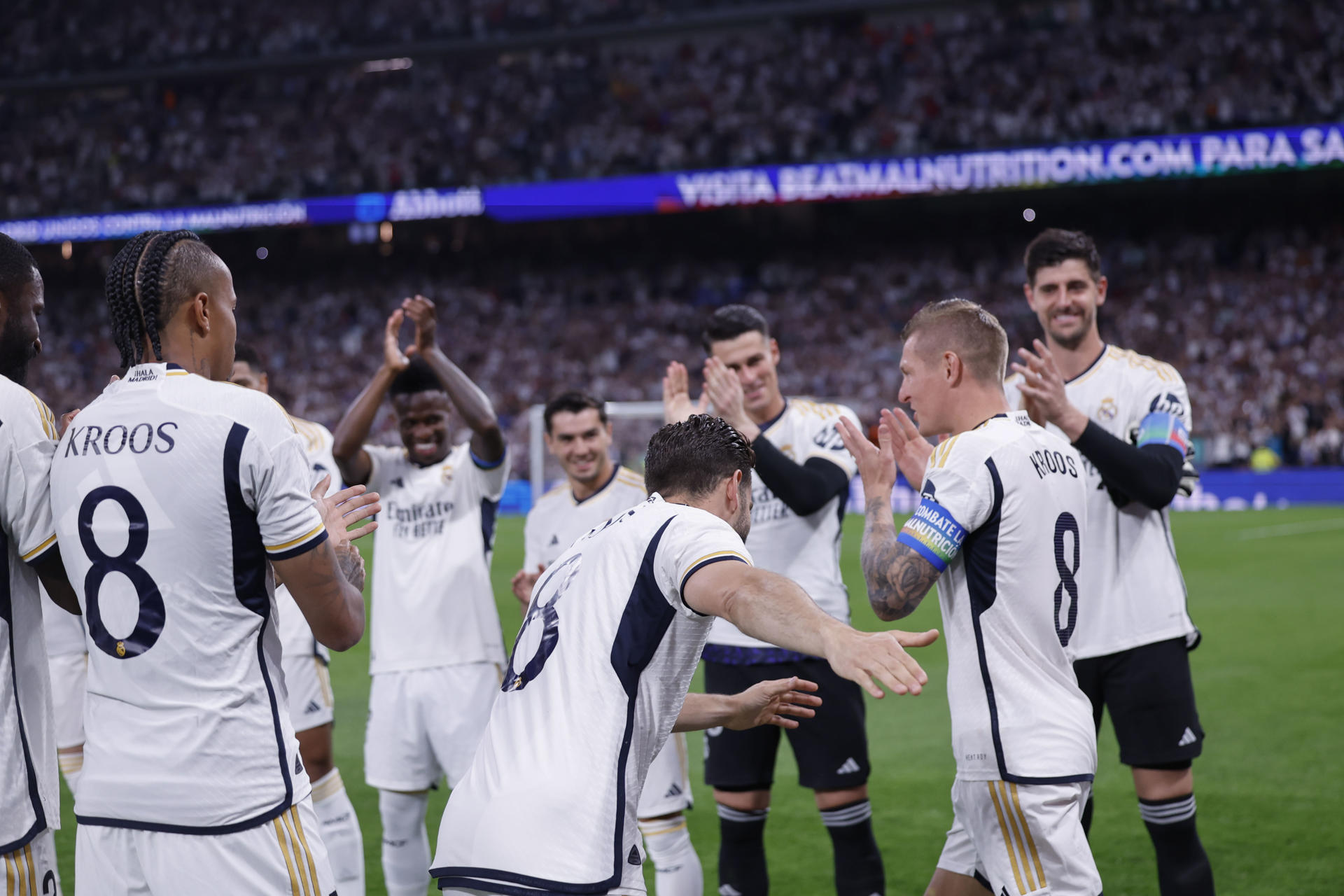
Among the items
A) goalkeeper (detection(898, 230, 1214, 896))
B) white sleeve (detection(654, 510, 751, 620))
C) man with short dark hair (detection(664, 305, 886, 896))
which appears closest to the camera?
white sleeve (detection(654, 510, 751, 620))

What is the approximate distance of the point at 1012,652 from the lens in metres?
3.40

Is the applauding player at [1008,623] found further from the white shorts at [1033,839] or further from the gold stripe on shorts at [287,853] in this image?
the gold stripe on shorts at [287,853]

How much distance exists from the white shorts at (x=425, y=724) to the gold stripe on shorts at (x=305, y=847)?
223 centimetres

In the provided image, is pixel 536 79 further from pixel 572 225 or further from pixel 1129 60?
pixel 1129 60

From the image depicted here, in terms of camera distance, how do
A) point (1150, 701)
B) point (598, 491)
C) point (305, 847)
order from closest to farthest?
point (305, 847)
point (1150, 701)
point (598, 491)

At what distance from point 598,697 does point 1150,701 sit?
2.56 metres

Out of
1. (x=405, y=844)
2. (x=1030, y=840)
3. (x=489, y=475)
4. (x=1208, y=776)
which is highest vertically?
(x=489, y=475)

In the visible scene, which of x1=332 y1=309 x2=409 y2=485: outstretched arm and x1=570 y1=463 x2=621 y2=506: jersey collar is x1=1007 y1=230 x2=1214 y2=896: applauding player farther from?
x1=332 y1=309 x2=409 y2=485: outstretched arm

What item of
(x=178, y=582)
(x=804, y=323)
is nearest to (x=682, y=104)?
(x=804, y=323)

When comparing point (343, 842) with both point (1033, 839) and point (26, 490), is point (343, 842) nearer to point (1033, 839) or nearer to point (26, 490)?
point (26, 490)

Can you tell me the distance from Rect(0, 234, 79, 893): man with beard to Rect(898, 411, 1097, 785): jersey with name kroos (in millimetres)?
2200

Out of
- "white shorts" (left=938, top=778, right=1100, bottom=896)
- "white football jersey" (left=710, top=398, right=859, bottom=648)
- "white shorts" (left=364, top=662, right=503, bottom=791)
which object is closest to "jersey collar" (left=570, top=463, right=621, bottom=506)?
"white football jersey" (left=710, top=398, right=859, bottom=648)

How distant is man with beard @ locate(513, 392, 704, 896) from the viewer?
15.4 ft

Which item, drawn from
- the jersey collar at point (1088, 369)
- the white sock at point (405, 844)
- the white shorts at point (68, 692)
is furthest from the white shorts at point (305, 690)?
the jersey collar at point (1088, 369)
